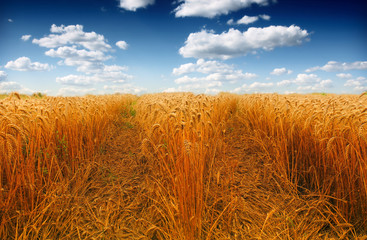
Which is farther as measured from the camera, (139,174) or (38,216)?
(139,174)

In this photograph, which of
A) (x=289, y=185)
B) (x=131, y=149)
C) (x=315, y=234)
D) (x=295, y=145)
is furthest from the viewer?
(x=131, y=149)

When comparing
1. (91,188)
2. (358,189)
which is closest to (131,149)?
(91,188)

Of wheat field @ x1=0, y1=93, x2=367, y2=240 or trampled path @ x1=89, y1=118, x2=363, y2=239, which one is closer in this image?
wheat field @ x1=0, y1=93, x2=367, y2=240

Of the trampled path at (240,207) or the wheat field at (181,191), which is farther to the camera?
the trampled path at (240,207)

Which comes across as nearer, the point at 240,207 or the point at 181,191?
the point at 181,191

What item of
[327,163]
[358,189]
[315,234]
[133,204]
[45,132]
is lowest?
[315,234]

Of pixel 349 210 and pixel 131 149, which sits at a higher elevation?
pixel 131 149

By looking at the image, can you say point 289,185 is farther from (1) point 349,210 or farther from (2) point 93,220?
(2) point 93,220

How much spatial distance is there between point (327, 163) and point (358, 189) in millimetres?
376

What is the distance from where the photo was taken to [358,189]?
7.34ft

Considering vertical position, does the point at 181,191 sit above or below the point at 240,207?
above

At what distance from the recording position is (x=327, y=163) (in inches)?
99.3

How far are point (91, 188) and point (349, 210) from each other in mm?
3119

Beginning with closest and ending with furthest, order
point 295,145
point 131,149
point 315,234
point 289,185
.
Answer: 1. point 315,234
2. point 289,185
3. point 295,145
4. point 131,149
